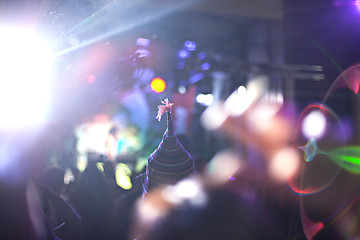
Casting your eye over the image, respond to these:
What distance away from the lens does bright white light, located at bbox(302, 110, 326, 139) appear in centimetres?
394

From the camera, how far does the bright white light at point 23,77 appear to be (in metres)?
0.76

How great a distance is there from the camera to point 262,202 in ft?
8.58

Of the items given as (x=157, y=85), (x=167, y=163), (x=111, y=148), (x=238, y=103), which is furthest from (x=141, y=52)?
(x=238, y=103)

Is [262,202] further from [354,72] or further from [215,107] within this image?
[215,107]

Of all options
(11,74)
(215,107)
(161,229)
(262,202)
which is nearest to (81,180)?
(11,74)

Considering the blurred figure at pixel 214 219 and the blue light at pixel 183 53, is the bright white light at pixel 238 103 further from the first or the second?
Answer: the blurred figure at pixel 214 219

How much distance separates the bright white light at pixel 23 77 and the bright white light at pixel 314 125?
3708mm

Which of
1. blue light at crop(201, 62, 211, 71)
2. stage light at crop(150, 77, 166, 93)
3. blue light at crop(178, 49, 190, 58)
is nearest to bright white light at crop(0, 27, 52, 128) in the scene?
stage light at crop(150, 77, 166, 93)

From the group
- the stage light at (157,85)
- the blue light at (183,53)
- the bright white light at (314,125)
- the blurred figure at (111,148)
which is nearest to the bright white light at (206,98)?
the stage light at (157,85)

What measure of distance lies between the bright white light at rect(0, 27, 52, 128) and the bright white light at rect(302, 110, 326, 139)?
3708mm

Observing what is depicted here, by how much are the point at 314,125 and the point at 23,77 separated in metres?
4.51

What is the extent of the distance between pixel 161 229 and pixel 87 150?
1.53 m

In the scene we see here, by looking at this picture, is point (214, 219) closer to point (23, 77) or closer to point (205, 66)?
point (23, 77)

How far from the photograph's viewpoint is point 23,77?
0.88 m
